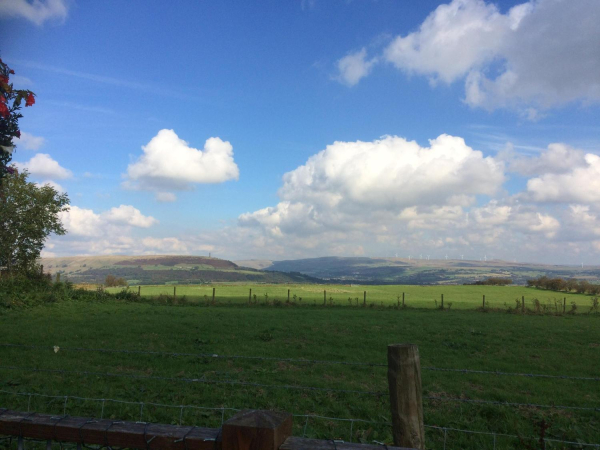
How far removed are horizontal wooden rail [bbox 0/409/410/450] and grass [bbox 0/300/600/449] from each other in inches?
189

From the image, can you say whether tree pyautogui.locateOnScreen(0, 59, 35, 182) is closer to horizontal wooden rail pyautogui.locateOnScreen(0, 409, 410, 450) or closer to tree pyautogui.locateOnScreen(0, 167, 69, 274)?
horizontal wooden rail pyautogui.locateOnScreen(0, 409, 410, 450)

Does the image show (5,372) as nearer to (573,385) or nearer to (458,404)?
(458,404)

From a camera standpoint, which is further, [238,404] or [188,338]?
[188,338]

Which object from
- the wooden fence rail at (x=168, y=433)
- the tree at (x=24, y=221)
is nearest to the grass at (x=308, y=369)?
the wooden fence rail at (x=168, y=433)

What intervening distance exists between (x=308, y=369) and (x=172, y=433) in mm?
10256

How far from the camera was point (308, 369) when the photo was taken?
40.1 feet

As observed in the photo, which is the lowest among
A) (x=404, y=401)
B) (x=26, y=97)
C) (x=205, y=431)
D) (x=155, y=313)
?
(x=155, y=313)

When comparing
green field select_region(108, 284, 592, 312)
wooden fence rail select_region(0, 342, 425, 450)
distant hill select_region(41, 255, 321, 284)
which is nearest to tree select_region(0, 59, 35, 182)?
wooden fence rail select_region(0, 342, 425, 450)

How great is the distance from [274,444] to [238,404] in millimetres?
6982

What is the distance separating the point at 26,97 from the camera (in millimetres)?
5293

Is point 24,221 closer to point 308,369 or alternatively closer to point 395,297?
point 308,369

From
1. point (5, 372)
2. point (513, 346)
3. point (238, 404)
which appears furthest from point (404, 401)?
point (513, 346)

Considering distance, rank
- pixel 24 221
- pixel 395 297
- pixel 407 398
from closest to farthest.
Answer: pixel 407 398 < pixel 24 221 < pixel 395 297

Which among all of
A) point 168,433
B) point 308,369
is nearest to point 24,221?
point 308,369
